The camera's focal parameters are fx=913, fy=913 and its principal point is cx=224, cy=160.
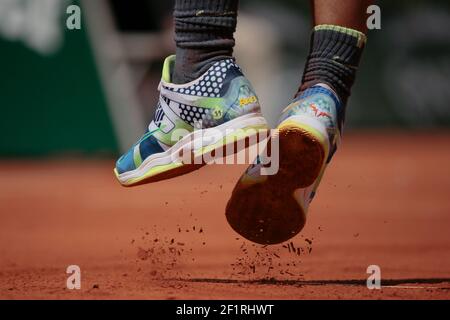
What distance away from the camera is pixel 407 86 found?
1127 centimetres

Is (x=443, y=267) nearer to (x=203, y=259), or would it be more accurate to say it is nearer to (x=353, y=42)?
(x=203, y=259)

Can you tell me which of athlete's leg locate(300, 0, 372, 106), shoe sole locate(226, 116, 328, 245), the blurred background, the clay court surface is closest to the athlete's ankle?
athlete's leg locate(300, 0, 372, 106)

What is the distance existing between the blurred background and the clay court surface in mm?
430

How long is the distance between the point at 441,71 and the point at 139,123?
436cm

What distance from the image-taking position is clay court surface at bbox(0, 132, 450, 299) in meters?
3.19

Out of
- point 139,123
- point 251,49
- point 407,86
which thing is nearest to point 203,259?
point 139,123

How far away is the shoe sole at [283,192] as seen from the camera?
2.59 m

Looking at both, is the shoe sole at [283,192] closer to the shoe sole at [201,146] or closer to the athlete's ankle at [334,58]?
the shoe sole at [201,146]

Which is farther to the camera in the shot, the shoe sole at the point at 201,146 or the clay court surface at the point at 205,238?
the clay court surface at the point at 205,238

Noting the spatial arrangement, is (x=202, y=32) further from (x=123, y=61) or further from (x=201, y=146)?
(x=123, y=61)

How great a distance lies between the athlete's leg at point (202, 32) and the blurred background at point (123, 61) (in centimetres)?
561

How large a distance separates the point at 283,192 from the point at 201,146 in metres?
0.38

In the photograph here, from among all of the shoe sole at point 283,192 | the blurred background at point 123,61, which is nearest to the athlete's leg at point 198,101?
the shoe sole at point 283,192

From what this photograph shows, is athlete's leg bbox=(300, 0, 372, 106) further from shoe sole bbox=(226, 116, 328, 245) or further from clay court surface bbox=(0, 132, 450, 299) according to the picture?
clay court surface bbox=(0, 132, 450, 299)
